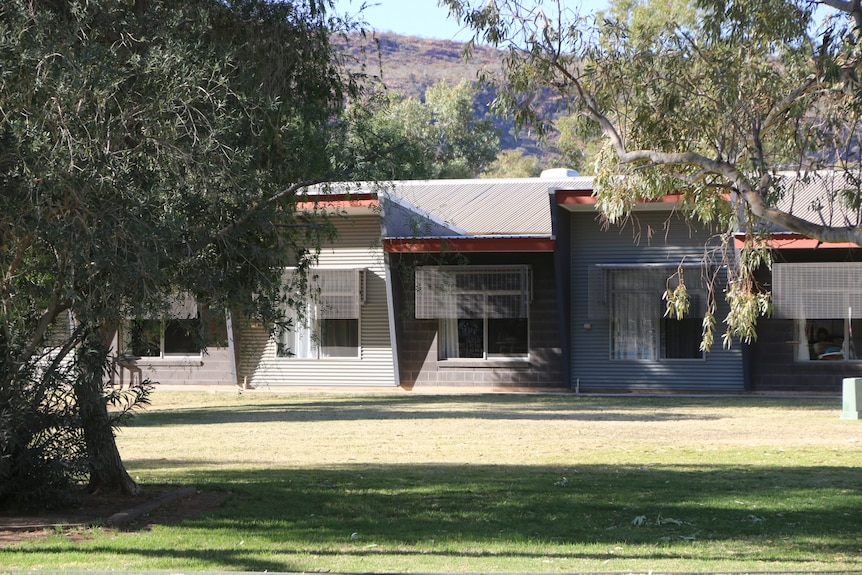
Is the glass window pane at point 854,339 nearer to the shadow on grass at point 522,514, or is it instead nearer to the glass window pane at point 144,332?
the shadow on grass at point 522,514

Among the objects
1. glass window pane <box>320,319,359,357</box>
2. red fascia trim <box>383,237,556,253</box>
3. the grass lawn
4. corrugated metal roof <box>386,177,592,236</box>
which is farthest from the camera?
glass window pane <box>320,319,359,357</box>

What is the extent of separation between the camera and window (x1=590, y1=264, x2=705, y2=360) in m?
23.7

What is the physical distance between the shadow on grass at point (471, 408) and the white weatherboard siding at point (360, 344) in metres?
1.93

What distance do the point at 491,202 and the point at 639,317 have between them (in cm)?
482

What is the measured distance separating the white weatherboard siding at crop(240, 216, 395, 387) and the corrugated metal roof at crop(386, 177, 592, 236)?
144cm

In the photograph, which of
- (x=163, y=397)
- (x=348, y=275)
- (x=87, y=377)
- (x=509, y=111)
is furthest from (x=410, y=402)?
(x=87, y=377)

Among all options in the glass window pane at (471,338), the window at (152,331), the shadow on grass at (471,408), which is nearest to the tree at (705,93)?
the window at (152,331)

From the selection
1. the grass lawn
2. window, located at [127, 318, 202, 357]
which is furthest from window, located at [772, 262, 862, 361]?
window, located at [127, 318, 202, 357]

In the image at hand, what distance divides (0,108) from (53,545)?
3104mm

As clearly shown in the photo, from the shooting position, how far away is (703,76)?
10859 millimetres

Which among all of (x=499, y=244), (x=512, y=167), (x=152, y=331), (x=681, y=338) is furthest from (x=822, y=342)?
(x=512, y=167)

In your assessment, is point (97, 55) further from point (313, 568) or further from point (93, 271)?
point (313, 568)

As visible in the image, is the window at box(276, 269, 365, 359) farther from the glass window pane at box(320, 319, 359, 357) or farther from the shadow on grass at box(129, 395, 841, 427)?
the shadow on grass at box(129, 395, 841, 427)

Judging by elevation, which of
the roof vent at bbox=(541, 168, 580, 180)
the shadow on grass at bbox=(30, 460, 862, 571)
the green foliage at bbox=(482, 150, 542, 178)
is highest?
the green foliage at bbox=(482, 150, 542, 178)
